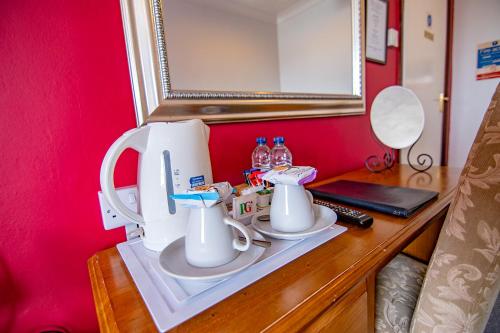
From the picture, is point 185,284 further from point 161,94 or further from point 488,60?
point 488,60

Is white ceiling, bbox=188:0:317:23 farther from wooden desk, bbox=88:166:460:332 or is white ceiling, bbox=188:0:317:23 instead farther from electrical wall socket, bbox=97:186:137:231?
wooden desk, bbox=88:166:460:332

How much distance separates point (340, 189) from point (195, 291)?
0.67 m

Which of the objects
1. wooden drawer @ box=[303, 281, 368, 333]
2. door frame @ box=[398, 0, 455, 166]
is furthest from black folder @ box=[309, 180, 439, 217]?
door frame @ box=[398, 0, 455, 166]

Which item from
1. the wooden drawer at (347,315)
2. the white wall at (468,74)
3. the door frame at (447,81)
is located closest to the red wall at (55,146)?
the wooden drawer at (347,315)

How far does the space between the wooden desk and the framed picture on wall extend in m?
1.04

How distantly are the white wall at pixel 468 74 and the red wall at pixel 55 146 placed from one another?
290cm

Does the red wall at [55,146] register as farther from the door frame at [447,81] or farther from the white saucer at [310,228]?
the door frame at [447,81]

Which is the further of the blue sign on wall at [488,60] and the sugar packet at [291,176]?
the blue sign on wall at [488,60]

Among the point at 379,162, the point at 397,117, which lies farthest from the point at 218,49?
the point at 379,162

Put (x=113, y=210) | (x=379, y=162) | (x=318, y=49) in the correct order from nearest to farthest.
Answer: (x=113, y=210) < (x=318, y=49) < (x=379, y=162)

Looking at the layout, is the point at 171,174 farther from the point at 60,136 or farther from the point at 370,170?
the point at 370,170

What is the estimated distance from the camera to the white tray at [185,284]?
1.15 feet

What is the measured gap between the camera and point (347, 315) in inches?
17.6

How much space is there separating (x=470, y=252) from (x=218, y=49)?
781 mm
